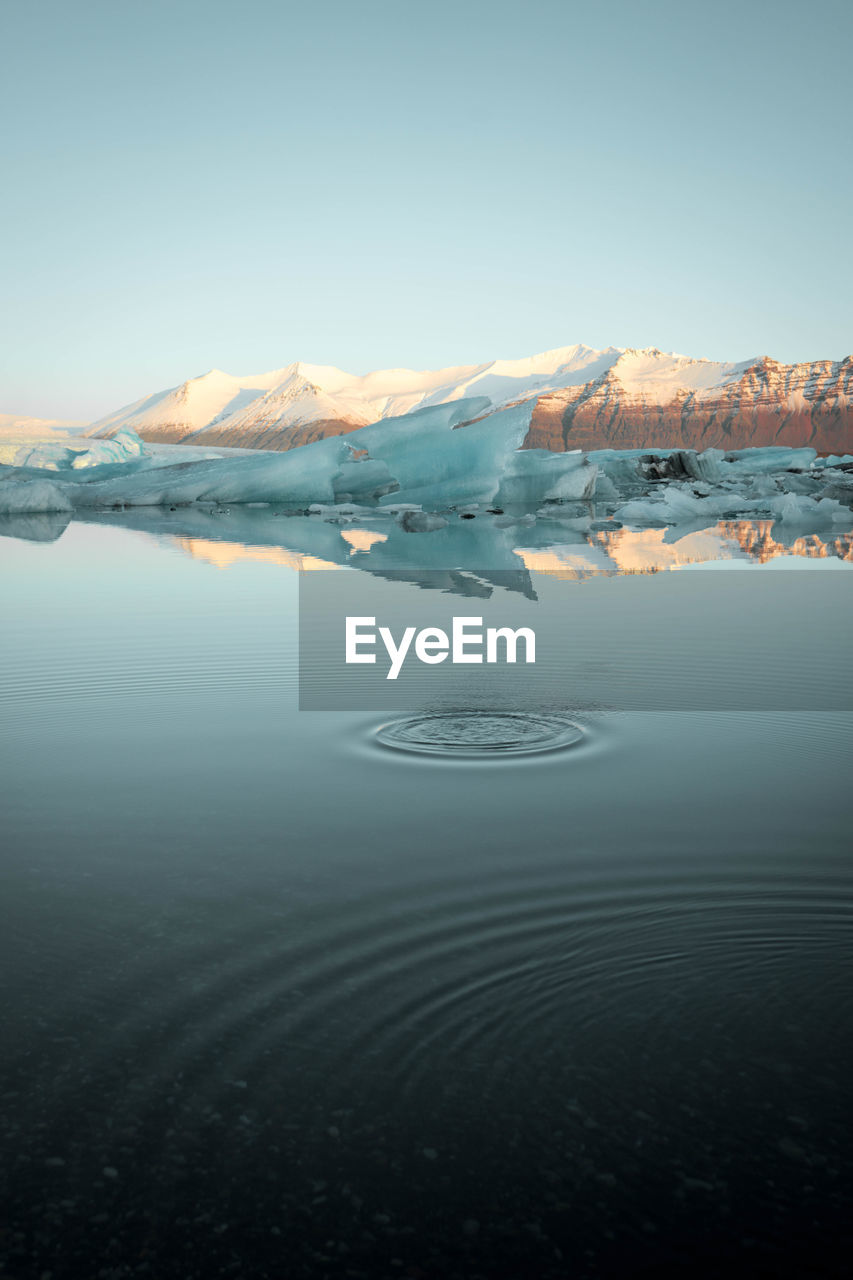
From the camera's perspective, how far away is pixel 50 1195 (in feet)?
6.38

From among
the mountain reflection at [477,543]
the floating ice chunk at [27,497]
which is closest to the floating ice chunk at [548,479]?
the mountain reflection at [477,543]

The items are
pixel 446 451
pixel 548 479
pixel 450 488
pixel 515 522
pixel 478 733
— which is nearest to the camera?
pixel 478 733

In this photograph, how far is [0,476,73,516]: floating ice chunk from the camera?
1116 inches

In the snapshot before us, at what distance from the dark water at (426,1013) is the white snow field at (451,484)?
18928 mm

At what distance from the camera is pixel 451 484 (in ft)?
91.7

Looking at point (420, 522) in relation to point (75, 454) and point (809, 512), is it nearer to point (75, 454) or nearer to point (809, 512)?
point (809, 512)

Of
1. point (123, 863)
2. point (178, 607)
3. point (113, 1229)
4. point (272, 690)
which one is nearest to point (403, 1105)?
point (113, 1229)

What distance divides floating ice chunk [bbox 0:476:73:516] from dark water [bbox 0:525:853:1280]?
2554 centimetres

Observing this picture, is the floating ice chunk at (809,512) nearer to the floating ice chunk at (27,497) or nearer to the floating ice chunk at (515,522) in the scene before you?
the floating ice chunk at (515,522)

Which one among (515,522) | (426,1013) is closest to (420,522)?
(515,522)

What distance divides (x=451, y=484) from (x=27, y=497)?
36.5ft

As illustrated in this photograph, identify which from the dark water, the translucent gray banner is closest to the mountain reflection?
the translucent gray banner

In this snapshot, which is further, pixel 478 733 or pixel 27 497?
pixel 27 497

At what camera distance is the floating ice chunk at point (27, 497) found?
28.3 meters
